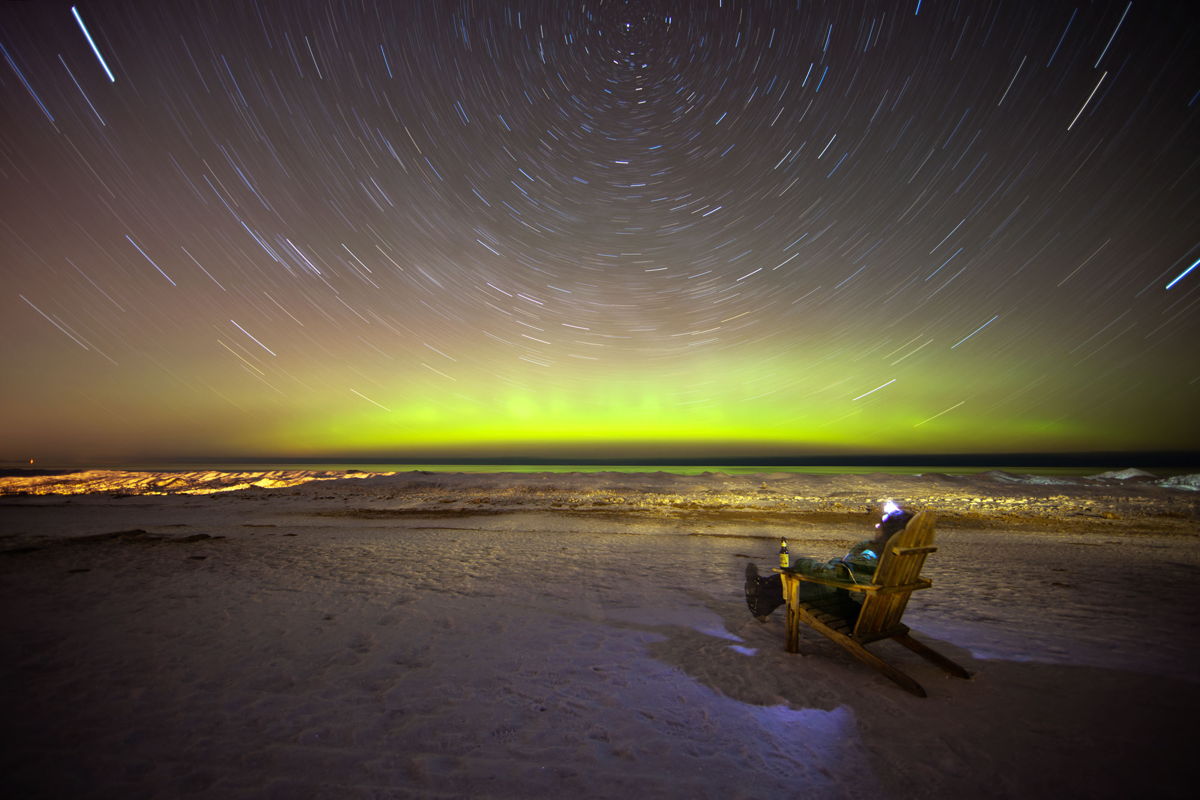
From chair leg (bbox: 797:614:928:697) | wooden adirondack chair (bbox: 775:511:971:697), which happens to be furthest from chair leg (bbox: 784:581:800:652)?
chair leg (bbox: 797:614:928:697)

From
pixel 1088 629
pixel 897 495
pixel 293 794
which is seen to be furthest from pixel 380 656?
pixel 897 495

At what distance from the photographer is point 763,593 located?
6738mm

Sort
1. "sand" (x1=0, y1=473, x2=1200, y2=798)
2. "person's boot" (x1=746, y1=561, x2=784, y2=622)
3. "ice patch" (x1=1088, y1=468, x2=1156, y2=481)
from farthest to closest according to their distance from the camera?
1. "ice patch" (x1=1088, y1=468, x2=1156, y2=481)
2. "person's boot" (x1=746, y1=561, x2=784, y2=622)
3. "sand" (x1=0, y1=473, x2=1200, y2=798)

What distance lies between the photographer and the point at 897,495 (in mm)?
34500

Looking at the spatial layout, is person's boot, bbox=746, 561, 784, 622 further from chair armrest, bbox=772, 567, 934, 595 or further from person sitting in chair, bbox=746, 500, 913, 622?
chair armrest, bbox=772, 567, 934, 595

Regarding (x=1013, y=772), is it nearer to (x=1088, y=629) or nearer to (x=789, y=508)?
(x=1088, y=629)

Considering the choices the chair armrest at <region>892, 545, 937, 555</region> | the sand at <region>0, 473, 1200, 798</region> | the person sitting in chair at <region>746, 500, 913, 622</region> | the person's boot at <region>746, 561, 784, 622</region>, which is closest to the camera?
the sand at <region>0, 473, 1200, 798</region>

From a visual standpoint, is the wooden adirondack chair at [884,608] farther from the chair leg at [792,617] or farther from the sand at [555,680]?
the sand at [555,680]

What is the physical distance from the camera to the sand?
360cm

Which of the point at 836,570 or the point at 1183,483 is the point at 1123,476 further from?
the point at 836,570

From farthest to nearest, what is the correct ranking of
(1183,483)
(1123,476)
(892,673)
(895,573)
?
(1123,476)
(1183,483)
(895,573)
(892,673)

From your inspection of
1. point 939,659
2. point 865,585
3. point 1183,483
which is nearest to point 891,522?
point 865,585

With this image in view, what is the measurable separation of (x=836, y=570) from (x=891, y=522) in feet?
3.83

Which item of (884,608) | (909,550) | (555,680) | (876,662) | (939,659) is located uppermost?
Answer: (909,550)
